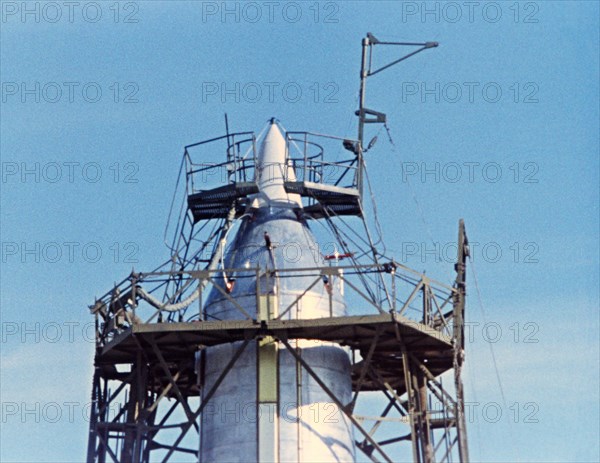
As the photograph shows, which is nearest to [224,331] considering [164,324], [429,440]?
[164,324]

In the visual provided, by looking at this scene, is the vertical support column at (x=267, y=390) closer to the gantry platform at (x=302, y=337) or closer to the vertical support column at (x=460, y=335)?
the gantry platform at (x=302, y=337)

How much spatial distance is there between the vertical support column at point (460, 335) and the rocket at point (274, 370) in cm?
398

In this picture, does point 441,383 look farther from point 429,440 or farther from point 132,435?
point 132,435

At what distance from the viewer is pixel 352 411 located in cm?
4756

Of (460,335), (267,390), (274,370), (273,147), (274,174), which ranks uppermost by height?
(273,147)

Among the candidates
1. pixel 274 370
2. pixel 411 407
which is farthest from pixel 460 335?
pixel 274 370

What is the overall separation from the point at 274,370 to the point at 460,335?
7578mm

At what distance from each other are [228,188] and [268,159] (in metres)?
2.55

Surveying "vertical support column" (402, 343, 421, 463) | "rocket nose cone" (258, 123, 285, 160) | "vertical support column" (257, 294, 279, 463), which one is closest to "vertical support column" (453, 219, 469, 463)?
"vertical support column" (402, 343, 421, 463)

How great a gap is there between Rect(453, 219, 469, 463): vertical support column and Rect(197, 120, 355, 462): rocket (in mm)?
3978

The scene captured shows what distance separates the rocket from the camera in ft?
151

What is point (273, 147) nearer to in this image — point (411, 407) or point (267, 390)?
point (267, 390)

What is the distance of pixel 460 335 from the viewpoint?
50.0 metres

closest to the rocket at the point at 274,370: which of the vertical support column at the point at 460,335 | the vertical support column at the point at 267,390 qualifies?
the vertical support column at the point at 267,390
